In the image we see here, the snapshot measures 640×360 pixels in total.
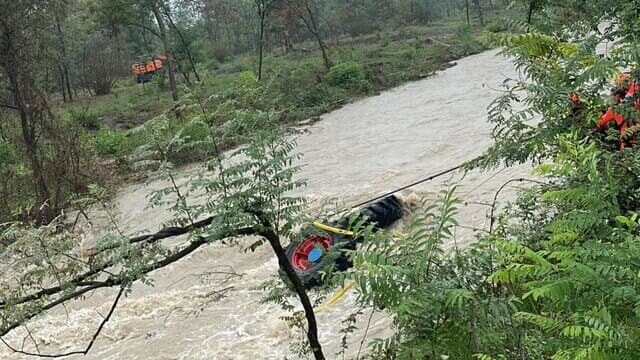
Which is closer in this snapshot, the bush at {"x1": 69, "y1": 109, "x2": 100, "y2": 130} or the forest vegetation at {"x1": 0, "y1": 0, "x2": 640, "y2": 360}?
the forest vegetation at {"x1": 0, "y1": 0, "x2": 640, "y2": 360}

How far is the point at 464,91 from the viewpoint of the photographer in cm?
1759

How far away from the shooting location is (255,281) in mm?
7867

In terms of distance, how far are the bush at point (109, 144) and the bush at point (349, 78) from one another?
7802 millimetres

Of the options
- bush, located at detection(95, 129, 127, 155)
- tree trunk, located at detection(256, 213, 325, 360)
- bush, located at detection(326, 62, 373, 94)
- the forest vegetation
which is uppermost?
the forest vegetation

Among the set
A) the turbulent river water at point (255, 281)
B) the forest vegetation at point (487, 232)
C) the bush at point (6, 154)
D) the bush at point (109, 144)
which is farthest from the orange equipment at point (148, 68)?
the forest vegetation at point (487, 232)

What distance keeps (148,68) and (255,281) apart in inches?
837

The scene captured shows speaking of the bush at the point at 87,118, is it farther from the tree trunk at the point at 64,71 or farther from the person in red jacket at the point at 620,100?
the person in red jacket at the point at 620,100

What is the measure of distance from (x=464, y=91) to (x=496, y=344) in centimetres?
1593

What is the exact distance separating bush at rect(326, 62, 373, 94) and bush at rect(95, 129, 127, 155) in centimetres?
780

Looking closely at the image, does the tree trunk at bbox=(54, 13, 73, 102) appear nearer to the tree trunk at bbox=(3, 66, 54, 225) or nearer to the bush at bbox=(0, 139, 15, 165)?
the bush at bbox=(0, 139, 15, 165)

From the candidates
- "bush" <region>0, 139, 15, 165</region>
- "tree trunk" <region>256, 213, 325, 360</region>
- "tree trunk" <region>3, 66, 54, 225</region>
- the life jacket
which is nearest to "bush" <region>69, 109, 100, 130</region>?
"bush" <region>0, 139, 15, 165</region>

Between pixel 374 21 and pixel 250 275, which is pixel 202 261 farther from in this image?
pixel 374 21

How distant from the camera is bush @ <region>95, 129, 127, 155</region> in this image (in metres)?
15.7

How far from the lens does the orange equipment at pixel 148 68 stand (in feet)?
88.5
